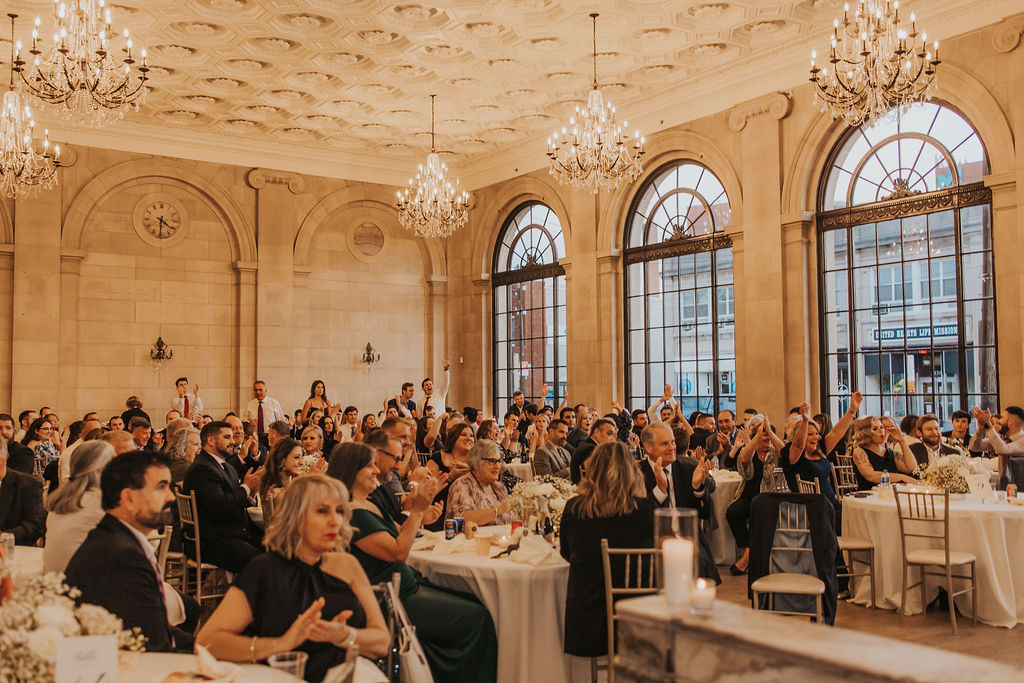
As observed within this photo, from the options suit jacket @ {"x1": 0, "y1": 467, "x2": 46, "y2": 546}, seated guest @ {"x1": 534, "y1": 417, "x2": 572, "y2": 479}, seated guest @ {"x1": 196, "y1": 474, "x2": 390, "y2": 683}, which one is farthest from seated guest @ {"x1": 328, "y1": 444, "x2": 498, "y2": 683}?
seated guest @ {"x1": 534, "y1": 417, "x2": 572, "y2": 479}

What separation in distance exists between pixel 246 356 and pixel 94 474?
1205 cm

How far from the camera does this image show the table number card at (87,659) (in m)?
2.27

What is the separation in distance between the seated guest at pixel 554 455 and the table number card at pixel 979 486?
3487mm

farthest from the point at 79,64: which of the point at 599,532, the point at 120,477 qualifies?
the point at 599,532

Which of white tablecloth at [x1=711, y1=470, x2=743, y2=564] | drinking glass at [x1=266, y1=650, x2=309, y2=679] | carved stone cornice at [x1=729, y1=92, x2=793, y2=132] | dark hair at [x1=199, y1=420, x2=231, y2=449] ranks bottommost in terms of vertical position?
white tablecloth at [x1=711, y1=470, x2=743, y2=564]

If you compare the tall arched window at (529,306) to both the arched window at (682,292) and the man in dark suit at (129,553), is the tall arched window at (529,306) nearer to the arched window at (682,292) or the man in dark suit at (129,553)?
the arched window at (682,292)

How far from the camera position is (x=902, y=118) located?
11.4 meters

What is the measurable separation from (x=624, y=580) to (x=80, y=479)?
291cm

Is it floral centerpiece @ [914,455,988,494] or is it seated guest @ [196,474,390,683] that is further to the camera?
floral centerpiece @ [914,455,988,494]

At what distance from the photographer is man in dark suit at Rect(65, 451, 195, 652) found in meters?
3.23

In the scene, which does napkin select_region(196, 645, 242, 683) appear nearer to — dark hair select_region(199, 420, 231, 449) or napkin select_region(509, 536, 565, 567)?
napkin select_region(509, 536, 565, 567)

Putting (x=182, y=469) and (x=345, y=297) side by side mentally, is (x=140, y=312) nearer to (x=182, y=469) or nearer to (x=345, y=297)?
(x=345, y=297)

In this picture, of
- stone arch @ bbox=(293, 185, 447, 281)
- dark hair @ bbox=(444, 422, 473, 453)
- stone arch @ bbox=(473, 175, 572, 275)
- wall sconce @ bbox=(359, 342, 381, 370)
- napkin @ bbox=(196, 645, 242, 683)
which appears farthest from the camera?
wall sconce @ bbox=(359, 342, 381, 370)

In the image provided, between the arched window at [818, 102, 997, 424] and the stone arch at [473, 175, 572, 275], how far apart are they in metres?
5.16
